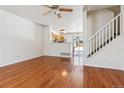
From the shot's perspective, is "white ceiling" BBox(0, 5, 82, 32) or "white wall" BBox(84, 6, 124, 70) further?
"white ceiling" BBox(0, 5, 82, 32)

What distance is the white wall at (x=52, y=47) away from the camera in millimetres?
8156

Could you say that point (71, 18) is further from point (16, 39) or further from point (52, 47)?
point (16, 39)

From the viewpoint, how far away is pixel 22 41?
20.3ft

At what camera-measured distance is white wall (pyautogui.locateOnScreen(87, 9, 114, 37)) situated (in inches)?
226

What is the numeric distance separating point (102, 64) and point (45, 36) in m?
5.16

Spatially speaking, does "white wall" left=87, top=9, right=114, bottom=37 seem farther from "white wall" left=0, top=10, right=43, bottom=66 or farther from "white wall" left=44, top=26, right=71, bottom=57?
"white wall" left=0, top=10, right=43, bottom=66

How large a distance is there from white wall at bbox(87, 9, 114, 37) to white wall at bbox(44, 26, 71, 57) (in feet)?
8.16

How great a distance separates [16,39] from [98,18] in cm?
435

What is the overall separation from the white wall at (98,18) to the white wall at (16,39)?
360 cm

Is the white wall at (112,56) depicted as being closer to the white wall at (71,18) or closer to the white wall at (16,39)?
the white wall at (71,18)

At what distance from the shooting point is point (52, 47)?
851 centimetres

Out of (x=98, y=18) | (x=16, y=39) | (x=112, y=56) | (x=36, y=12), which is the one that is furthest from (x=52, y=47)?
(x=112, y=56)

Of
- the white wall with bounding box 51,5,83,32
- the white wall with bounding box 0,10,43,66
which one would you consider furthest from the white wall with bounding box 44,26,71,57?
the white wall with bounding box 0,10,43,66
